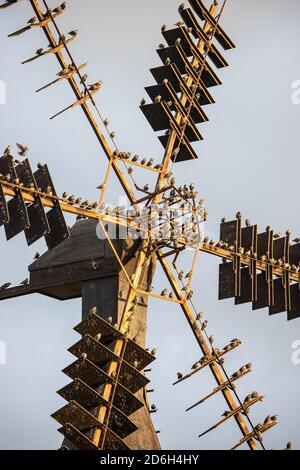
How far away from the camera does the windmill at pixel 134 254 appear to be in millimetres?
58781

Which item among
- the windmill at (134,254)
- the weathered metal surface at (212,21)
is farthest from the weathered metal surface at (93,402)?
the weathered metal surface at (212,21)

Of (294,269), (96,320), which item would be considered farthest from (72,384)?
(294,269)

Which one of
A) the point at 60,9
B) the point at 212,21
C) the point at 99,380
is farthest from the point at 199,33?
the point at 99,380

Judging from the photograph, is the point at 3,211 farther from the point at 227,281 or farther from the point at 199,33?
the point at 199,33

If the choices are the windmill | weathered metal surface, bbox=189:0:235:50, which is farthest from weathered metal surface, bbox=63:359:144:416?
weathered metal surface, bbox=189:0:235:50

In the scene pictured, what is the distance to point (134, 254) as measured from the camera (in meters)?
61.8

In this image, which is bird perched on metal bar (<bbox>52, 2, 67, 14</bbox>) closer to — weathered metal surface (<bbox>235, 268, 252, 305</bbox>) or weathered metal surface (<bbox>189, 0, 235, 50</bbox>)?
weathered metal surface (<bbox>189, 0, 235, 50</bbox>)

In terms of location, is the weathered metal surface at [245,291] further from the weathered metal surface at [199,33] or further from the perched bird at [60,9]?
the perched bird at [60,9]

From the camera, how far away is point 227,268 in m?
65.4

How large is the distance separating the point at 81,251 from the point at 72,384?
4631 mm
